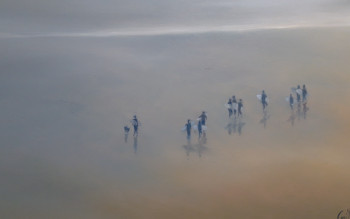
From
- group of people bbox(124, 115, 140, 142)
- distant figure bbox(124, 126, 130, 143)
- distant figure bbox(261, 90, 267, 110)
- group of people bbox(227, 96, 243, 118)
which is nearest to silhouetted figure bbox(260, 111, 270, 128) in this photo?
distant figure bbox(261, 90, 267, 110)

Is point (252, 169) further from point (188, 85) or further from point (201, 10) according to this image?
point (201, 10)

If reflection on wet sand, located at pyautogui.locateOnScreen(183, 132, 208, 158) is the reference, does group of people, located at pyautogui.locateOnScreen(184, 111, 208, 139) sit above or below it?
above

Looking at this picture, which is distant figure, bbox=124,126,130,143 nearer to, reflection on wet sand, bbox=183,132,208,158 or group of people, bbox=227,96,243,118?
reflection on wet sand, bbox=183,132,208,158

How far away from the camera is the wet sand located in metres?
9.14

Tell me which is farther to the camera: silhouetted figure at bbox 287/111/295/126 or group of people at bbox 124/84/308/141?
silhouetted figure at bbox 287/111/295/126

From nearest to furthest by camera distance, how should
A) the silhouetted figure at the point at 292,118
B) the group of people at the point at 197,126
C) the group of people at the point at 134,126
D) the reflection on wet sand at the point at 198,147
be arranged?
the reflection on wet sand at the point at 198,147, the group of people at the point at 197,126, the group of people at the point at 134,126, the silhouetted figure at the point at 292,118

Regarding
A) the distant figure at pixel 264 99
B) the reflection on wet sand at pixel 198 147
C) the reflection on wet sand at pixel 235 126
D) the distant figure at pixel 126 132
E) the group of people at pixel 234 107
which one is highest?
the distant figure at pixel 264 99

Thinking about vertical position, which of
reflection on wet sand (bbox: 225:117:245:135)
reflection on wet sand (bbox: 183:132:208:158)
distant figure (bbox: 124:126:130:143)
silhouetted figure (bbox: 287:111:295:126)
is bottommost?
reflection on wet sand (bbox: 183:132:208:158)

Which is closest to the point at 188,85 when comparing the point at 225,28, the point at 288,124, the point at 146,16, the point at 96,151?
the point at 288,124

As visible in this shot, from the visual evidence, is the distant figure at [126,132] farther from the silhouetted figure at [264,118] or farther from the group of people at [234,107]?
the silhouetted figure at [264,118]

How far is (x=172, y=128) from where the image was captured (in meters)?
12.0

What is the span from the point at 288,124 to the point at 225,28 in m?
8.00

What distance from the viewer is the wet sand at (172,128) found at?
9.14 meters

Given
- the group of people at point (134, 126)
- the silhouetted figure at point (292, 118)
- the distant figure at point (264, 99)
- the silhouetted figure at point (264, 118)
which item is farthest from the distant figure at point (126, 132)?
the silhouetted figure at point (292, 118)
